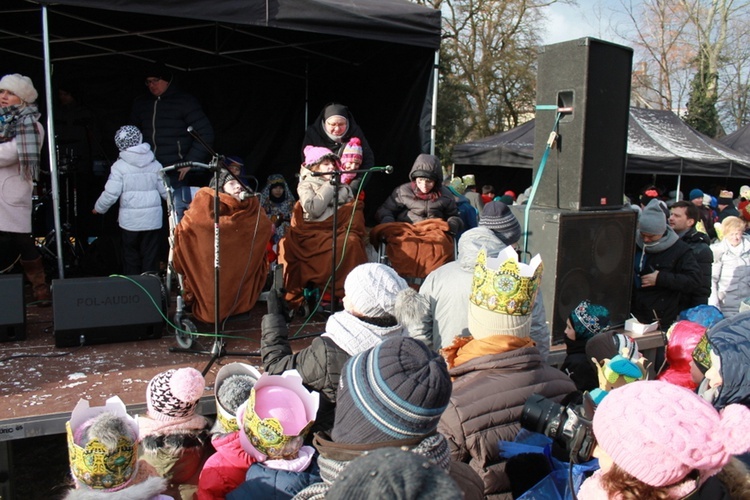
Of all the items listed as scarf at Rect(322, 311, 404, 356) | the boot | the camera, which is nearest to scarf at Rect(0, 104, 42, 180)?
the boot

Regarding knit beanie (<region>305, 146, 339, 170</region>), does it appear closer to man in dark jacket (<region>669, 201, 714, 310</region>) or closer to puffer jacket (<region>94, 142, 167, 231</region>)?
puffer jacket (<region>94, 142, 167, 231</region>)

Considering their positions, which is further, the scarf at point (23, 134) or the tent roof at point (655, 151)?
the tent roof at point (655, 151)

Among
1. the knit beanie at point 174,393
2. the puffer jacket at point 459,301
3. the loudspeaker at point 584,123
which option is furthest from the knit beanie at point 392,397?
the loudspeaker at point 584,123

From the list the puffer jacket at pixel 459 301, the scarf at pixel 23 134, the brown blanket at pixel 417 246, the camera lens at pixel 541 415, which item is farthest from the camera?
the brown blanket at pixel 417 246

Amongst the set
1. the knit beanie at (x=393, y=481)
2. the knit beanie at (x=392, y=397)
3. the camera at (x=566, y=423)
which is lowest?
the camera at (x=566, y=423)

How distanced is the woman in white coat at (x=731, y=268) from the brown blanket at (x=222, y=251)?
14.0ft

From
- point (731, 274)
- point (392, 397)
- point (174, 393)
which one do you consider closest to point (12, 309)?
point (174, 393)

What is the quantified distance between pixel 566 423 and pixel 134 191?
155 inches

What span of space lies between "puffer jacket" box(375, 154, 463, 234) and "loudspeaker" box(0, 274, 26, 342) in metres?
2.64

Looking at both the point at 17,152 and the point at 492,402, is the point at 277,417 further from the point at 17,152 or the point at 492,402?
the point at 17,152

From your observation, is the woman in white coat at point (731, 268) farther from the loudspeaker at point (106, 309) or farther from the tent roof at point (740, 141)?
the tent roof at point (740, 141)

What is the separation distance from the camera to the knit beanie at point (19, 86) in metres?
4.38

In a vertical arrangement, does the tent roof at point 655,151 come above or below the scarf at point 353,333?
above

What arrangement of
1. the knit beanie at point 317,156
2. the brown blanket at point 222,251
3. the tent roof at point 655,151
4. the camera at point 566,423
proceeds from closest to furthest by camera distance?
the camera at point 566,423 → the brown blanket at point 222,251 → the knit beanie at point 317,156 → the tent roof at point 655,151
